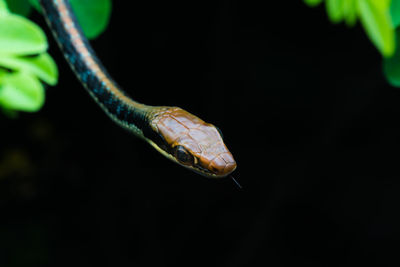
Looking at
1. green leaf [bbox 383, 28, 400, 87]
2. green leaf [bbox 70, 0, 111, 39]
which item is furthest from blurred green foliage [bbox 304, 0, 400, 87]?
green leaf [bbox 70, 0, 111, 39]

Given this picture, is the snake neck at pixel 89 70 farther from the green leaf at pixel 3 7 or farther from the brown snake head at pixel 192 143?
the green leaf at pixel 3 7

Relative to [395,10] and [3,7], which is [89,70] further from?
[395,10]

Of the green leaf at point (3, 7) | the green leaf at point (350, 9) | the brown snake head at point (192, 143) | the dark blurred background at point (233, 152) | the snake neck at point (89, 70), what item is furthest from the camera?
the dark blurred background at point (233, 152)

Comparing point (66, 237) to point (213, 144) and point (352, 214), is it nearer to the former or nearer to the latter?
point (352, 214)

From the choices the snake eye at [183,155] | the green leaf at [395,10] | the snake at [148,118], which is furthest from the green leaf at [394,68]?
the snake eye at [183,155]

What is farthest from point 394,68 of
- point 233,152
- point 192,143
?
point 233,152

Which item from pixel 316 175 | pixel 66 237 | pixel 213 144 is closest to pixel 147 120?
pixel 213 144
